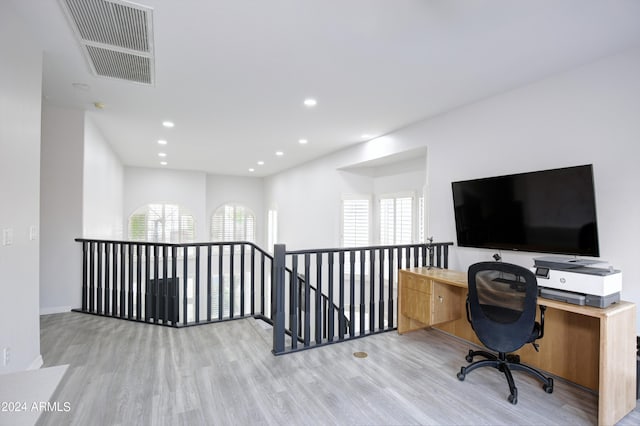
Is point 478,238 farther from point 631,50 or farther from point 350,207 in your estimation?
point 350,207

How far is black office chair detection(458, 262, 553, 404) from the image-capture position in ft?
7.30

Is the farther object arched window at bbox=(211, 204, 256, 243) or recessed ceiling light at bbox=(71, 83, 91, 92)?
arched window at bbox=(211, 204, 256, 243)

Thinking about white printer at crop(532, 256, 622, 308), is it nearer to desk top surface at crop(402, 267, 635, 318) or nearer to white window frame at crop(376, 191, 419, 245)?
desk top surface at crop(402, 267, 635, 318)

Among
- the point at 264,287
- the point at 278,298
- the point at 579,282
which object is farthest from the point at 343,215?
the point at 579,282

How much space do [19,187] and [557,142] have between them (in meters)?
4.61

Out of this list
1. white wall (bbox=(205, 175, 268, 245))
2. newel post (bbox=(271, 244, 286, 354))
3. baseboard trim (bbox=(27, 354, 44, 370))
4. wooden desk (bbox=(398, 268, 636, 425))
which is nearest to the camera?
wooden desk (bbox=(398, 268, 636, 425))

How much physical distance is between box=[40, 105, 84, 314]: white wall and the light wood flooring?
97 cm

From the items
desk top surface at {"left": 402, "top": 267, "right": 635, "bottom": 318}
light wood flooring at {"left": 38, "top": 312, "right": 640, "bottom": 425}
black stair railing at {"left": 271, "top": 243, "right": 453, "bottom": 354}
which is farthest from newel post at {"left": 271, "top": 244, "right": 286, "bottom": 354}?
desk top surface at {"left": 402, "top": 267, "right": 635, "bottom": 318}

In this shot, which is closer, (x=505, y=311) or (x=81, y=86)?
(x=505, y=311)

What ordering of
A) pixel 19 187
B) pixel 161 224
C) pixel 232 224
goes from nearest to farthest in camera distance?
1. pixel 19 187
2. pixel 161 224
3. pixel 232 224

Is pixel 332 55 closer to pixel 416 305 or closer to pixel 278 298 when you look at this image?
pixel 278 298

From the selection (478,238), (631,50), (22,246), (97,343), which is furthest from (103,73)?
(631,50)

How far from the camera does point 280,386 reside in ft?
7.77

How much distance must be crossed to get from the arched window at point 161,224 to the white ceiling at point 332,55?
462 centimetres
